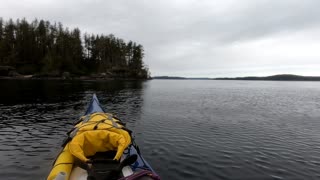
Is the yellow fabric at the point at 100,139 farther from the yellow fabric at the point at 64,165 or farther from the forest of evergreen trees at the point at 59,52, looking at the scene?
the forest of evergreen trees at the point at 59,52

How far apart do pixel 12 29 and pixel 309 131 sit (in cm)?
13812

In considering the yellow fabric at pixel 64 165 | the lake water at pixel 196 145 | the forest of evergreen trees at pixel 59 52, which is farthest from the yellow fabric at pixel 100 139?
the forest of evergreen trees at pixel 59 52

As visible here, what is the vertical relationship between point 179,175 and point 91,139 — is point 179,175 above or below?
below

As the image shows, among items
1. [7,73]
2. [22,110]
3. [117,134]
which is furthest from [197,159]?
[7,73]

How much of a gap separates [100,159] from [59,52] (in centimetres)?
12855

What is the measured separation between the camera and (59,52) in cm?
12494

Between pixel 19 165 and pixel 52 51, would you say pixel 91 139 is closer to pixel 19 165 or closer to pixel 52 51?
pixel 19 165

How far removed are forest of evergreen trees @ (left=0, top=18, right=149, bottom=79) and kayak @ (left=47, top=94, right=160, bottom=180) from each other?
11034 cm

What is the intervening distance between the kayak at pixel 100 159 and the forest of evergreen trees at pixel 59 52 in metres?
110

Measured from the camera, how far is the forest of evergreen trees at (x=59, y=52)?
11430cm

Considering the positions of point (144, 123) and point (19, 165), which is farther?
point (144, 123)

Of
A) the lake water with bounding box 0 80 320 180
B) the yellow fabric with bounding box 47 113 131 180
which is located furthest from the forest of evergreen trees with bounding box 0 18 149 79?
the yellow fabric with bounding box 47 113 131 180

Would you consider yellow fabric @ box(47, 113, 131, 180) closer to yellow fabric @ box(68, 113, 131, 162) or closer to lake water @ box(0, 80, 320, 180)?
yellow fabric @ box(68, 113, 131, 162)

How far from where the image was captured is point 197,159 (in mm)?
13703
